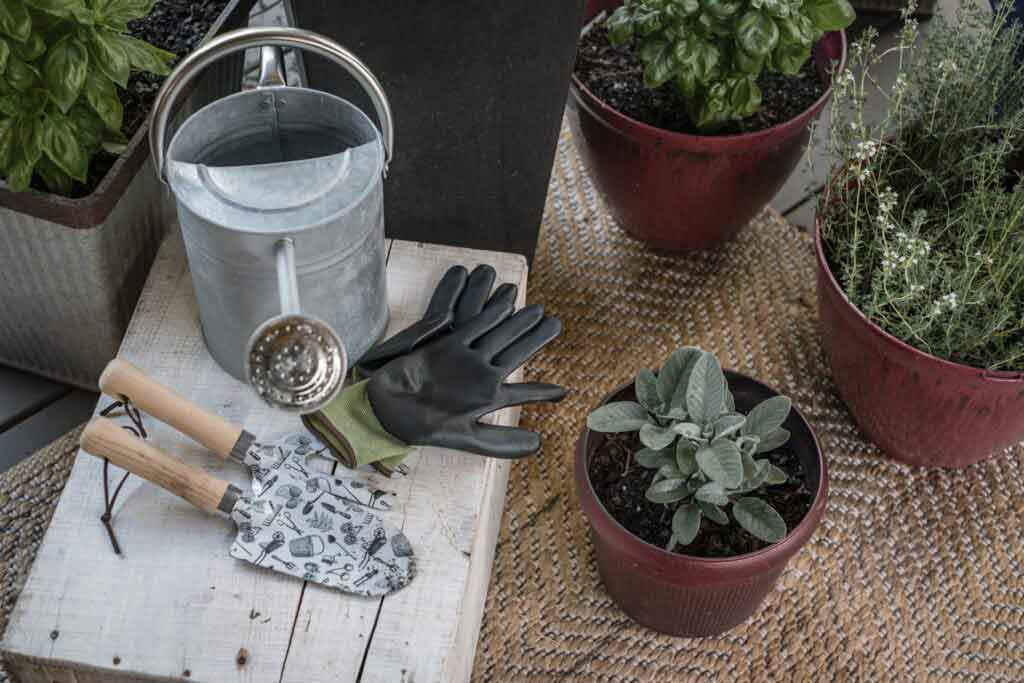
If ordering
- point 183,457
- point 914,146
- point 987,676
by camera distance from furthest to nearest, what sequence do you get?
point 914,146 → point 987,676 → point 183,457

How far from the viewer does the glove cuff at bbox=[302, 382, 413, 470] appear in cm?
127

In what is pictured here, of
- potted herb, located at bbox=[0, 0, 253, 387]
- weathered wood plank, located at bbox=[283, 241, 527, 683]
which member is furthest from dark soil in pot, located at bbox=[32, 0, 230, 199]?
weathered wood plank, located at bbox=[283, 241, 527, 683]

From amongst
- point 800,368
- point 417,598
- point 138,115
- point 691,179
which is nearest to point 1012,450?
point 800,368

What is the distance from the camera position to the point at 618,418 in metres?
1.32

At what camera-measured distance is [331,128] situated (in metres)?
1.32

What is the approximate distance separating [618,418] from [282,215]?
18.3 inches

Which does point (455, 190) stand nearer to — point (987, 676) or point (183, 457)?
point (183, 457)

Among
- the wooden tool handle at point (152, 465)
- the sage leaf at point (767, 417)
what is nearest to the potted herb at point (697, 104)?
the sage leaf at point (767, 417)

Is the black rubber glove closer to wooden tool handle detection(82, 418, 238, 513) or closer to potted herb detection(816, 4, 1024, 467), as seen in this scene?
wooden tool handle detection(82, 418, 238, 513)

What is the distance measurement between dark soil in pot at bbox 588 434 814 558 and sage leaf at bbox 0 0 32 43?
86 cm

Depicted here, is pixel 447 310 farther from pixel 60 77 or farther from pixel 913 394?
pixel 913 394

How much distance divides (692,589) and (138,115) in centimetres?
101

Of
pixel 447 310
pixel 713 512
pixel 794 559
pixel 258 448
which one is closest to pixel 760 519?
pixel 713 512

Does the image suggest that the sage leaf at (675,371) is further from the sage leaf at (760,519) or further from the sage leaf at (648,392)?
the sage leaf at (760,519)
